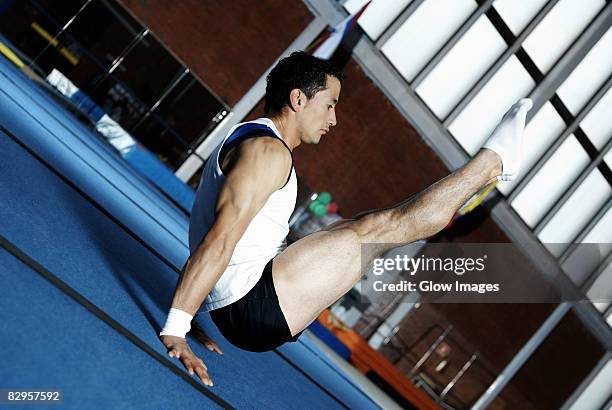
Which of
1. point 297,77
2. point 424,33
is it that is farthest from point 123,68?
point 297,77

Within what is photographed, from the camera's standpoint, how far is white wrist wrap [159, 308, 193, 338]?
1.53 m

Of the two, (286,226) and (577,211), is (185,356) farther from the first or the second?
(577,211)

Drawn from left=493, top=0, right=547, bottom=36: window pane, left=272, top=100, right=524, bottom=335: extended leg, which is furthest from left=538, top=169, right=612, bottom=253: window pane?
left=272, top=100, right=524, bottom=335: extended leg

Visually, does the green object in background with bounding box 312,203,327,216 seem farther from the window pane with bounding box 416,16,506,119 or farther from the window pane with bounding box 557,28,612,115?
the window pane with bounding box 557,28,612,115

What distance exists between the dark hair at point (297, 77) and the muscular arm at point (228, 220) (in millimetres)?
457

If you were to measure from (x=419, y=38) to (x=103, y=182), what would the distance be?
6.04m

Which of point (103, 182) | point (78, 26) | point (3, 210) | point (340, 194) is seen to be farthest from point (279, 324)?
point (78, 26)

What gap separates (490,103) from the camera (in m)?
8.26

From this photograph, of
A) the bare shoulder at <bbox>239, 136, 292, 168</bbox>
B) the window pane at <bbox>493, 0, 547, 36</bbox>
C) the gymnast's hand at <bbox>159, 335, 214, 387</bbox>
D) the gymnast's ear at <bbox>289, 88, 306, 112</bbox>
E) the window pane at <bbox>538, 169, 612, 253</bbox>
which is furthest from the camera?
the window pane at <bbox>538, 169, 612, 253</bbox>

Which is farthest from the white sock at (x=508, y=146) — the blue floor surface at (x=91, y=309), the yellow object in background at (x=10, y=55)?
the yellow object in background at (x=10, y=55)

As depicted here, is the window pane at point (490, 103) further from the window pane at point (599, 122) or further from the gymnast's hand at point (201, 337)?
the gymnast's hand at point (201, 337)

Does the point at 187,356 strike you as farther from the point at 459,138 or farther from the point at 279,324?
the point at 459,138
